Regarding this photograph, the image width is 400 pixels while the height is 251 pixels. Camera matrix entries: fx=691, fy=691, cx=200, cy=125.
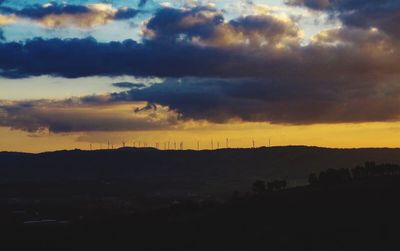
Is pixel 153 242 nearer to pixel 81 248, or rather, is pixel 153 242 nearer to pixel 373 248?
pixel 81 248

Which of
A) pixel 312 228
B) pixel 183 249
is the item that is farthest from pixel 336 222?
pixel 183 249

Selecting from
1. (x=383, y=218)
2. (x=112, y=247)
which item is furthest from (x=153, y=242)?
(x=383, y=218)

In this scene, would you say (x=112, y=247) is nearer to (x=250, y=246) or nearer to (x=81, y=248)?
(x=81, y=248)

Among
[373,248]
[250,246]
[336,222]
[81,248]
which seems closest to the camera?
[373,248]

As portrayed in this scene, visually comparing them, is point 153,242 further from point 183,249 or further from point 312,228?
point 312,228

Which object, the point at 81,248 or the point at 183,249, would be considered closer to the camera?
the point at 183,249

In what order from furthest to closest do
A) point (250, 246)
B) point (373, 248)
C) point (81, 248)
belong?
point (81, 248) → point (250, 246) → point (373, 248)

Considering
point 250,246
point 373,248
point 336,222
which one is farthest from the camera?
point 336,222

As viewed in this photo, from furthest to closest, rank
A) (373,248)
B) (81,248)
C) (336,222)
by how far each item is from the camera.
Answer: (81,248)
(336,222)
(373,248)

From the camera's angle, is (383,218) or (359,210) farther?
(359,210)
